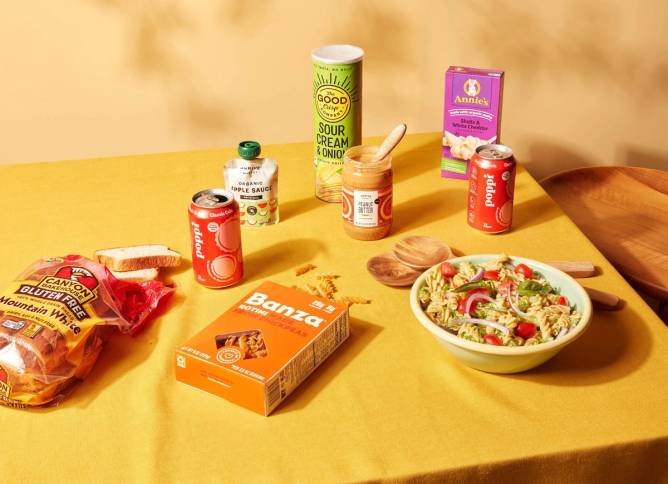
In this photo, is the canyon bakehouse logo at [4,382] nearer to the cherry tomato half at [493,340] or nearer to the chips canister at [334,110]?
the cherry tomato half at [493,340]

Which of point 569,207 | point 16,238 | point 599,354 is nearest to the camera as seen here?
point 599,354

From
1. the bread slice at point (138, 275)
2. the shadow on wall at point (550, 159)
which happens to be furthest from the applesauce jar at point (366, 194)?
the shadow on wall at point (550, 159)

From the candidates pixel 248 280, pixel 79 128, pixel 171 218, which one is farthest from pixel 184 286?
pixel 79 128

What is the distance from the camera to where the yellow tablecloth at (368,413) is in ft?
3.17

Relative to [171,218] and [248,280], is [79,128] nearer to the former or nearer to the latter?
[171,218]

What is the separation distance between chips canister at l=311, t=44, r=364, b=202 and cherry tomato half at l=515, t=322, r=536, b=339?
0.63 meters

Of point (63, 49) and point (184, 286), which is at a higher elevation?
point (63, 49)

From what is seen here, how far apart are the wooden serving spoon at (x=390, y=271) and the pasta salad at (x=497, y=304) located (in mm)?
110

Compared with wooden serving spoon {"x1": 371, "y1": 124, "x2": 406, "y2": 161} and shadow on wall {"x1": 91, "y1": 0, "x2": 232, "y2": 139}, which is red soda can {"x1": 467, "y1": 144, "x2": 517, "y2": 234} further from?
shadow on wall {"x1": 91, "y1": 0, "x2": 232, "y2": 139}

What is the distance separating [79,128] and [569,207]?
1244mm

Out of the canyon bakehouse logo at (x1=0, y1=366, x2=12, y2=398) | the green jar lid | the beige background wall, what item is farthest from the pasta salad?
the beige background wall

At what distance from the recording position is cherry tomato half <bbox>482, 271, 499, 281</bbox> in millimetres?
1213

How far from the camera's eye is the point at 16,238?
1.51m

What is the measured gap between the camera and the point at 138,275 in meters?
1.35
